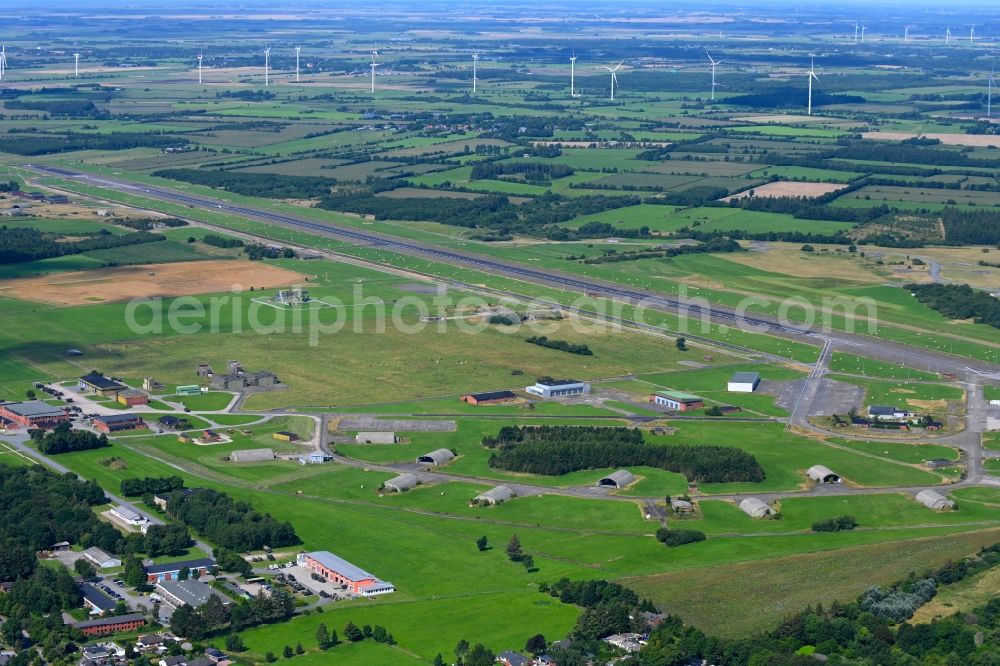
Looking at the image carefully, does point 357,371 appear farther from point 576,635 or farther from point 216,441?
point 576,635

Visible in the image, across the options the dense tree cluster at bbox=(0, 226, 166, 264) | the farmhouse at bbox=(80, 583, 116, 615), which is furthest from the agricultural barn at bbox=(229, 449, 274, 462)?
the dense tree cluster at bbox=(0, 226, 166, 264)

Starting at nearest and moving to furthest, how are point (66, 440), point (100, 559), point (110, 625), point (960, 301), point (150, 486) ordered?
point (110, 625) < point (100, 559) < point (150, 486) < point (66, 440) < point (960, 301)

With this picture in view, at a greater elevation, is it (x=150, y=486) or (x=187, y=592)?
(x=150, y=486)

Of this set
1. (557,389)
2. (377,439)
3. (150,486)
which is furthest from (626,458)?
(150,486)

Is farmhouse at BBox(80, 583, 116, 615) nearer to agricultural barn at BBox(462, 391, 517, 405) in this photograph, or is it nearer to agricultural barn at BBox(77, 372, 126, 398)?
agricultural barn at BBox(77, 372, 126, 398)

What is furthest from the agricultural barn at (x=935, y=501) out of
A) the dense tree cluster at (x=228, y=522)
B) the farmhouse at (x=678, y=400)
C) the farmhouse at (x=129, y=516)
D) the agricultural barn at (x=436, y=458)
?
the farmhouse at (x=129, y=516)

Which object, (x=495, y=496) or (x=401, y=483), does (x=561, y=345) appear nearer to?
(x=401, y=483)
